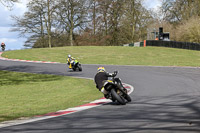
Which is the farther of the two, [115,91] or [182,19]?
[182,19]

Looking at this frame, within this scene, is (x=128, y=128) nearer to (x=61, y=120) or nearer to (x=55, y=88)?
(x=61, y=120)

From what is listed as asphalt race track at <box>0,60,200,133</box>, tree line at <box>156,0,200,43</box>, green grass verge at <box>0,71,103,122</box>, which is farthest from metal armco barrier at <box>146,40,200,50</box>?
asphalt race track at <box>0,60,200,133</box>

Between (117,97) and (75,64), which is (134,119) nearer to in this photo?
(117,97)

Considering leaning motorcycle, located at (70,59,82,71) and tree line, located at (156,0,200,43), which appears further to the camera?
tree line, located at (156,0,200,43)

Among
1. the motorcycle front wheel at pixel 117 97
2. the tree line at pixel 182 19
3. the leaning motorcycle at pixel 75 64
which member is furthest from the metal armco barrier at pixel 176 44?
the motorcycle front wheel at pixel 117 97

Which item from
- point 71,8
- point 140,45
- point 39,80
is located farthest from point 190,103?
point 71,8

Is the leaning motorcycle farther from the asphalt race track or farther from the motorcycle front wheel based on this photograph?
the motorcycle front wheel

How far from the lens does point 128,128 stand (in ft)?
20.9

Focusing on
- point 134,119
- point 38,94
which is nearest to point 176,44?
point 38,94

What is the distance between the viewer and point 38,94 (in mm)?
13672

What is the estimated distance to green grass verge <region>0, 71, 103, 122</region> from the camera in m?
9.58

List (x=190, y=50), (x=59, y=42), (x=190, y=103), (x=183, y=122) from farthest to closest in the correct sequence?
1. (x=59, y=42)
2. (x=190, y=50)
3. (x=190, y=103)
4. (x=183, y=122)

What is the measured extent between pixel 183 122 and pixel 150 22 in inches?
2405

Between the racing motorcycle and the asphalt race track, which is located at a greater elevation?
the racing motorcycle
